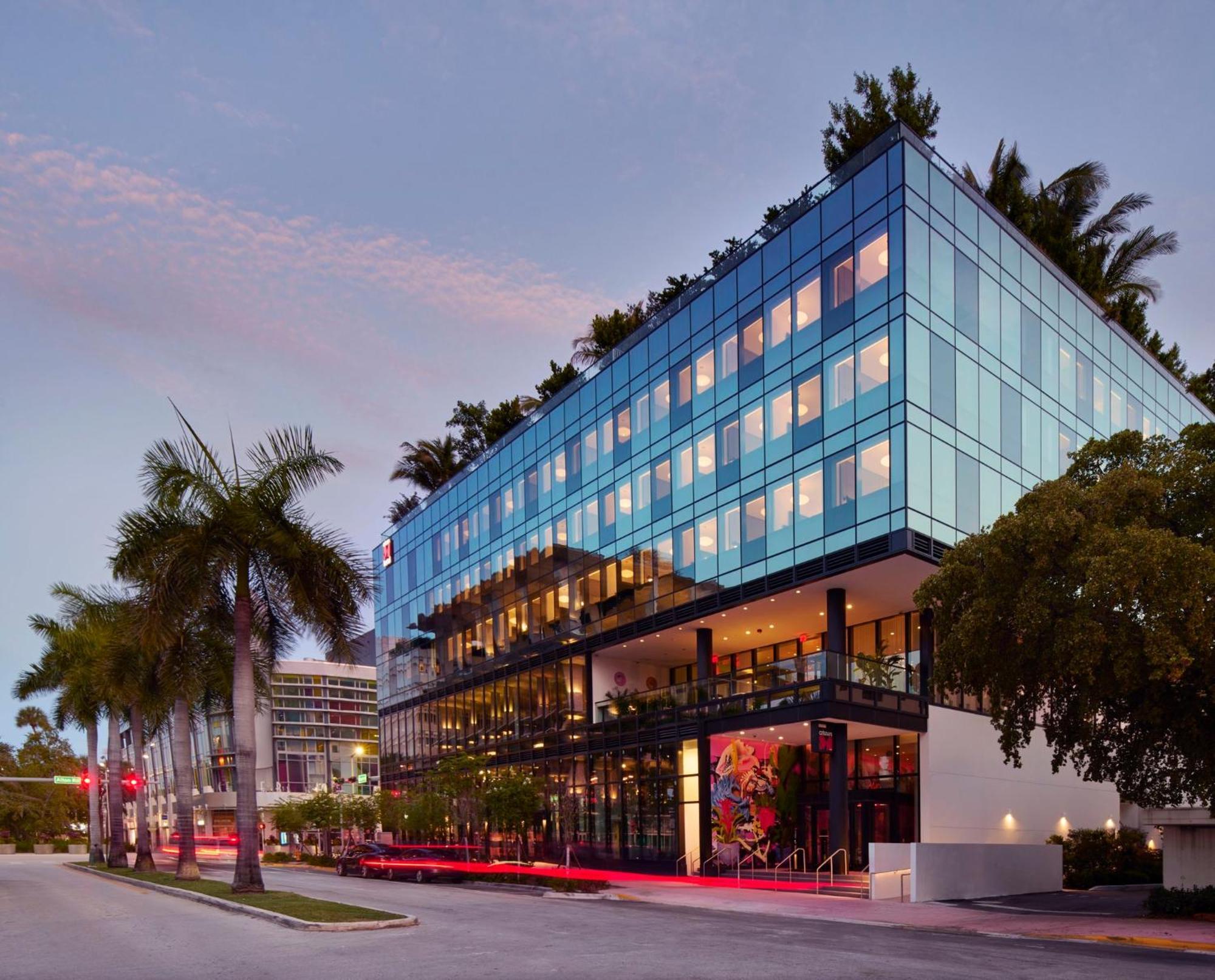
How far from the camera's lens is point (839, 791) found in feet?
111

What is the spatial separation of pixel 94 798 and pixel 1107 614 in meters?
59.9

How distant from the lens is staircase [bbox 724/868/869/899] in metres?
29.8

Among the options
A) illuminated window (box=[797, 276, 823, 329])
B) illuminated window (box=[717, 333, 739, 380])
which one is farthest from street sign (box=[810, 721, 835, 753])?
illuminated window (box=[717, 333, 739, 380])

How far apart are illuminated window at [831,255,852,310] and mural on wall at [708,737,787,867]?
53.8 ft

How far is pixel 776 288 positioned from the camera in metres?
38.7

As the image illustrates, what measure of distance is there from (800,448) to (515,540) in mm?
23482

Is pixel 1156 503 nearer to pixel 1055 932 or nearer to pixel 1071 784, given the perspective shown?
pixel 1055 932

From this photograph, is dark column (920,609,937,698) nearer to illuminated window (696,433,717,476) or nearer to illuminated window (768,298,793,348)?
illuminated window (696,433,717,476)

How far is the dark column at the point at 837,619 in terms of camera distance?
117 ft

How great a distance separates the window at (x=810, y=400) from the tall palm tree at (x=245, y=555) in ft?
53.3

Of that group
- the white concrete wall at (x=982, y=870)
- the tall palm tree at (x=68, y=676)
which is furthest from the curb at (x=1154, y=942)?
the tall palm tree at (x=68, y=676)

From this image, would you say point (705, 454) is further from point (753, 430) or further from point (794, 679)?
point (794, 679)

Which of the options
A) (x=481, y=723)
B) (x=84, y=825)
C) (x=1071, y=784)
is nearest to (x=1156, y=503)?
(x=1071, y=784)

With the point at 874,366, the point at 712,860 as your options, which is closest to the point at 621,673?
the point at 712,860
